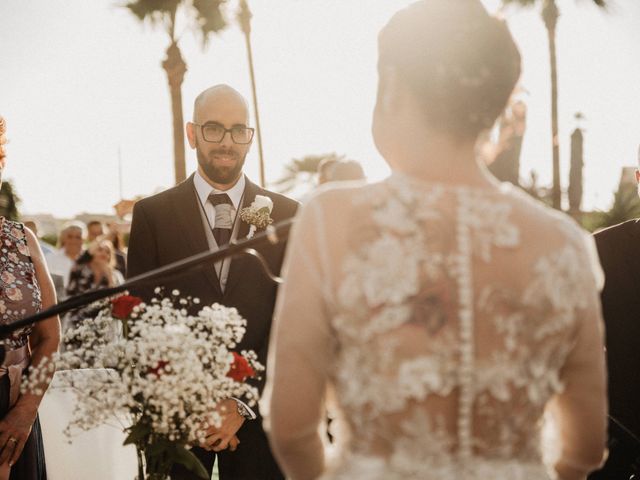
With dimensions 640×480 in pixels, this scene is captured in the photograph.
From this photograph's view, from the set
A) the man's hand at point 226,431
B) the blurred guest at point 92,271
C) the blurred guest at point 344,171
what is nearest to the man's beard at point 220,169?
the man's hand at point 226,431

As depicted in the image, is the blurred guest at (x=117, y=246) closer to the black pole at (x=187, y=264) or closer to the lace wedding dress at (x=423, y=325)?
the black pole at (x=187, y=264)

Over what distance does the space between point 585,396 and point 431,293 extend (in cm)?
50

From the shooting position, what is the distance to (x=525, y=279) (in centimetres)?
169

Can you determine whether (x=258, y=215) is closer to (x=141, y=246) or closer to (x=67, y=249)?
(x=141, y=246)

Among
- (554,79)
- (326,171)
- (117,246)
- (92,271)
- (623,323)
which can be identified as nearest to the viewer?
(623,323)

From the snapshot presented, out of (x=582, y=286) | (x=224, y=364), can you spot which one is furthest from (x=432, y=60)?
(x=224, y=364)

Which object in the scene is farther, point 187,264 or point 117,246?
point 117,246

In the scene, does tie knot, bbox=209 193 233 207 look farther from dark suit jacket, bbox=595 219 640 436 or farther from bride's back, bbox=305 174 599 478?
bride's back, bbox=305 174 599 478

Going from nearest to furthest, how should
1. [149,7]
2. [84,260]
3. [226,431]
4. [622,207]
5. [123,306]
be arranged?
[123,306], [226,431], [84,260], [622,207], [149,7]

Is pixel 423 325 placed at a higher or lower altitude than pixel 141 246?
higher

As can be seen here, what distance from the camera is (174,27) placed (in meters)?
18.6

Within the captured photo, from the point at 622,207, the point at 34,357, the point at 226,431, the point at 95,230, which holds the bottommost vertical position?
the point at 622,207

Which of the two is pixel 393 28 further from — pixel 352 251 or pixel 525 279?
pixel 525 279

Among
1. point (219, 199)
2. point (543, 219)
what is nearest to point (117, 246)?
point (219, 199)
